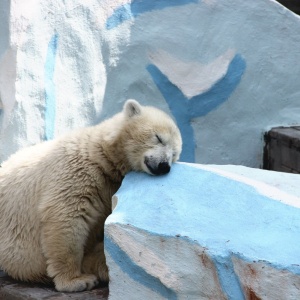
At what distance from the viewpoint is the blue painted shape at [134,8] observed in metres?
5.84

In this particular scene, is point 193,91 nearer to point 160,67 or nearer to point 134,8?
point 160,67

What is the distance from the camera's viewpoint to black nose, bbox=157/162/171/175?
3.59m

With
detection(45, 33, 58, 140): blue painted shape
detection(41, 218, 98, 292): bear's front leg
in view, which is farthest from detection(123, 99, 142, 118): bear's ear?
detection(45, 33, 58, 140): blue painted shape

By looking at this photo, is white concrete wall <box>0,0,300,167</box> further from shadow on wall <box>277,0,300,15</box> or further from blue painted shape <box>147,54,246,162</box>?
shadow on wall <box>277,0,300,15</box>

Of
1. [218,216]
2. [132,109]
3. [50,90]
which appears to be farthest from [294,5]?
[218,216]

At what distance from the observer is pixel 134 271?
320 cm

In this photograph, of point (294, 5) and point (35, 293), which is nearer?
point (35, 293)

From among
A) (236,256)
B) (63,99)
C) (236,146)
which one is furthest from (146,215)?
(236,146)

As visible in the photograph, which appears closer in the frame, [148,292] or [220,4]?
[148,292]

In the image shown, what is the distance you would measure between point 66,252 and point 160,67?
2599mm

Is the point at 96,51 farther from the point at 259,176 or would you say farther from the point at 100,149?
the point at 259,176

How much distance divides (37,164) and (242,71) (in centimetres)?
263

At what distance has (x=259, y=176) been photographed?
359 cm

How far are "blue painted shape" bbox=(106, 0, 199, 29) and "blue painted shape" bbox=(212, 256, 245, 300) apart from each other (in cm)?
328
